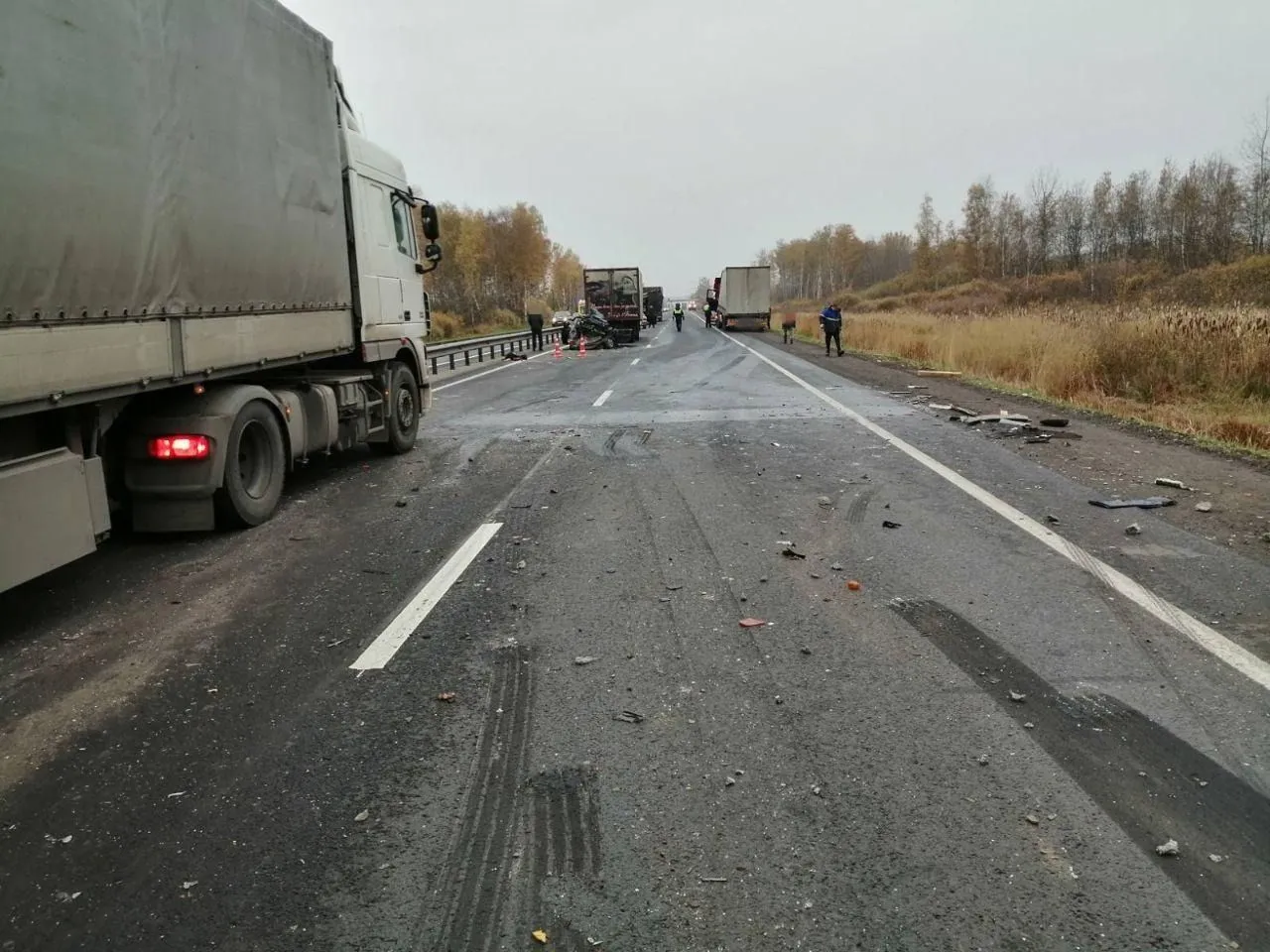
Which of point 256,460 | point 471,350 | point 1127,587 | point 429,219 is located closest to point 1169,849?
point 1127,587

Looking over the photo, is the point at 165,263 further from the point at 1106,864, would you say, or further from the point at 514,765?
the point at 1106,864

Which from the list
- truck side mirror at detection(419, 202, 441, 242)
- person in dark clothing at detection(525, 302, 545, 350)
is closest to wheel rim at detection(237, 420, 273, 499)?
truck side mirror at detection(419, 202, 441, 242)

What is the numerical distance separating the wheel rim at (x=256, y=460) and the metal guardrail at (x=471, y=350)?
1690 cm

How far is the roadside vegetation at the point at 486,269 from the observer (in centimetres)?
8356

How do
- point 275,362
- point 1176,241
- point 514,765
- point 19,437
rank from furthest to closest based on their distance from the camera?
point 1176,241 < point 275,362 < point 19,437 < point 514,765

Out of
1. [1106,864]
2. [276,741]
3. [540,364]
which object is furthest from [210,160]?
[540,364]

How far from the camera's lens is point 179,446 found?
21.5 feet

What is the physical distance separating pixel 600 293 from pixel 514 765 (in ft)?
134

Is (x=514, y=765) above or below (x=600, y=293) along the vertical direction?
below

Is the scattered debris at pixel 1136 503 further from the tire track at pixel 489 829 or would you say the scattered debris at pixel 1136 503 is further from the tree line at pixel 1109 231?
the tree line at pixel 1109 231

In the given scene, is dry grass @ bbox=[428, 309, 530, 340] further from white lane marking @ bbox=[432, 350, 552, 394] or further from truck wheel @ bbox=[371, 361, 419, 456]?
truck wheel @ bbox=[371, 361, 419, 456]

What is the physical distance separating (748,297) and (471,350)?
26.9 metres

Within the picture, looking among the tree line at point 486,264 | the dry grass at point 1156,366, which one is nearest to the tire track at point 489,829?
the dry grass at point 1156,366

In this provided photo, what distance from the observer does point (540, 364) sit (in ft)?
94.5
